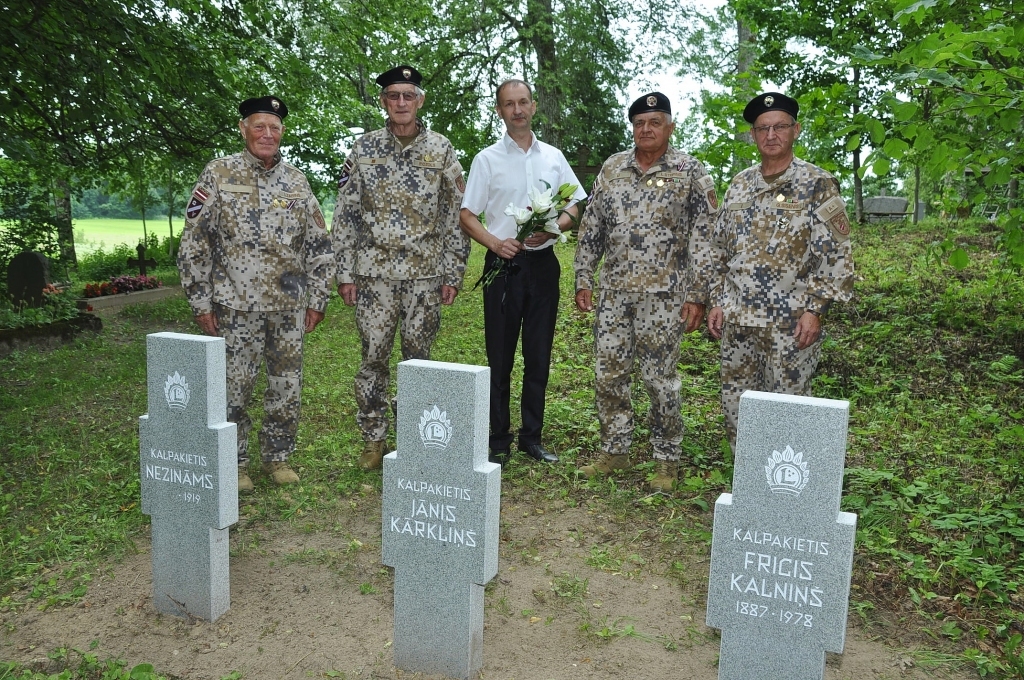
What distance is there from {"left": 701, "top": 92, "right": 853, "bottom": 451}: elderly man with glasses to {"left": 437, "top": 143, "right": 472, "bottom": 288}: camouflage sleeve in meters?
1.64

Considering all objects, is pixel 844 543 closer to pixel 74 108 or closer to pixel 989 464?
pixel 989 464

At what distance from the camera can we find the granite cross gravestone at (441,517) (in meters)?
3.28

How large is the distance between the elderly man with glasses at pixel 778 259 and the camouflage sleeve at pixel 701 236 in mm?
80

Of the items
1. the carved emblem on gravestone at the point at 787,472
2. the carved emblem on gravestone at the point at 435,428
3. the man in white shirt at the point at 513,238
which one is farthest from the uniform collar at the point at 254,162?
the carved emblem on gravestone at the point at 787,472

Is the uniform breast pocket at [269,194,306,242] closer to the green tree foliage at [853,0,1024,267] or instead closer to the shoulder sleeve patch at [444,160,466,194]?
the shoulder sleeve patch at [444,160,466,194]

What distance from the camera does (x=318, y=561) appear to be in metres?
4.35

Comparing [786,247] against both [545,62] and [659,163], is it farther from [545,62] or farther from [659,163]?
[545,62]

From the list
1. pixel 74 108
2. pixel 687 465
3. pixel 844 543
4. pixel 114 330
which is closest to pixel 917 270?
pixel 687 465

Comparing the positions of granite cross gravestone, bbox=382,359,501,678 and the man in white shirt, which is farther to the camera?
the man in white shirt

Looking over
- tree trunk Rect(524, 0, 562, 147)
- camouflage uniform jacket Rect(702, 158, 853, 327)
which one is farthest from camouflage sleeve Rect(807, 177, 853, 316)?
tree trunk Rect(524, 0, 562, 147)

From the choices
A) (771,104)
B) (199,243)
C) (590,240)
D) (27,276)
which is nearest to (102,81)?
(199,243)

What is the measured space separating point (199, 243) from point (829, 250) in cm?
364

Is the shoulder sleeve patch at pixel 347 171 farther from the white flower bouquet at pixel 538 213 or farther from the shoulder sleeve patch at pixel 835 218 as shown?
Result: the shoulder sleeve patch at pixel 835 218

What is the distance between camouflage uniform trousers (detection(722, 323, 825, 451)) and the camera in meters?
4.45
